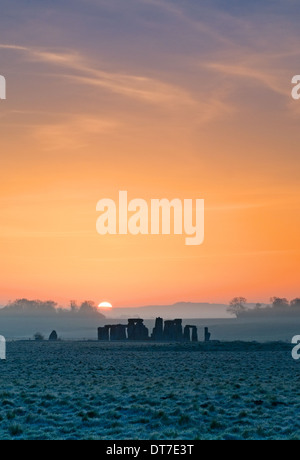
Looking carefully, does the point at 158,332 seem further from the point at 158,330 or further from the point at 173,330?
the point at 173,330

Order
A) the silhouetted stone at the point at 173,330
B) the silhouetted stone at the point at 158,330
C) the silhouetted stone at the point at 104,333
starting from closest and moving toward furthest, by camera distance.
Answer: the silhouetted stone at the point at 173,330 → the silhouetted stone at the point at 158,330 → the silhouetted stone at the point at 104,333

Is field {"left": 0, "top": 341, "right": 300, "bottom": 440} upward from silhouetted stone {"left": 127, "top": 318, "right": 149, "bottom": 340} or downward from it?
downward

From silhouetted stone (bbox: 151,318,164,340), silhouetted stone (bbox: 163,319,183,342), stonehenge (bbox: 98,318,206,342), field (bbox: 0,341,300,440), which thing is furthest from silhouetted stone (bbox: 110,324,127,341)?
field (bbox: 0,341,300,440)

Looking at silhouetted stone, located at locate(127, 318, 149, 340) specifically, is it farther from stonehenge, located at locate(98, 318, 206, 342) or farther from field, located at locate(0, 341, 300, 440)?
field, located at locate(0, 341, 300, 440)

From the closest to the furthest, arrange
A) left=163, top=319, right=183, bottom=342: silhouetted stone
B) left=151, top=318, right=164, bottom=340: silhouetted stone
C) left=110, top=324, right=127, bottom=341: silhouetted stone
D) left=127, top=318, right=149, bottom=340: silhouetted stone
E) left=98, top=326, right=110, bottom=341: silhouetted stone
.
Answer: left=163, top=319, right=183, bottom=342: silhouetted stone → left=151, top=318, right=164, bottom=340: silhouetted stone → left=127, top=318, right=149, bottom=340: silhouetted stone → left=110, top=324, right=127, bottom=341: silhouetted stone → left=98, top=326, right=110, bottom=341: silhouetted stone

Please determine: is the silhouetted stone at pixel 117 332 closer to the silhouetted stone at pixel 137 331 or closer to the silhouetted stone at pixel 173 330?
the silhouetted stone at pixel 137 331

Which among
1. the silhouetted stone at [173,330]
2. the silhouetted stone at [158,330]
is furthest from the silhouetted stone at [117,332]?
the silhouetted stone at [173,330]

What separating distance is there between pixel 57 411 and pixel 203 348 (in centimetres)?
5596

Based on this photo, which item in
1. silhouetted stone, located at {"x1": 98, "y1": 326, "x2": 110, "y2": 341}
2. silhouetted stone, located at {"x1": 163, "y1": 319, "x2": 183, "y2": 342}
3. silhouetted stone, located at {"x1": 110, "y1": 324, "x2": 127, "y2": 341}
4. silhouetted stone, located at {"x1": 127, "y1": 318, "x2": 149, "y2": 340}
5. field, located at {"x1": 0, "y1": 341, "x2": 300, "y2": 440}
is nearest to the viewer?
field, located at {"x1": 0, "y1": 341, "x2": 300, "y2": 440}

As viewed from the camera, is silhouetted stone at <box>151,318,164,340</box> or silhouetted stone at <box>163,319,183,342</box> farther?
silhouetted stone at <box>151,318,164,340</box>

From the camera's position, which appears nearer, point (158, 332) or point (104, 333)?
point (158, 332)

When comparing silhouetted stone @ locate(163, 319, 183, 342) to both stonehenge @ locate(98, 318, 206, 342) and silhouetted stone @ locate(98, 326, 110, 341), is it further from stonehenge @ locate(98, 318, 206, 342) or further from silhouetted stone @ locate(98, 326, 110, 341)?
silhouetted stone @ locate(98, 326, 110, 341)

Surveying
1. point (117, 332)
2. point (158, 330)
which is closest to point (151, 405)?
point (158, 330)
